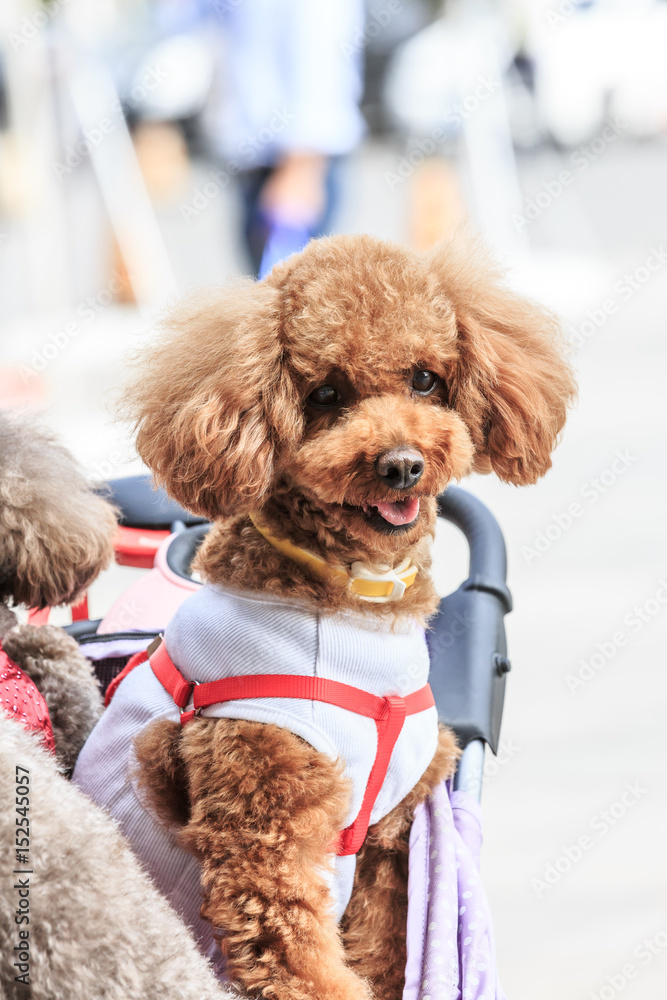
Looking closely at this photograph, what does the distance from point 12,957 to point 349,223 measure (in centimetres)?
495

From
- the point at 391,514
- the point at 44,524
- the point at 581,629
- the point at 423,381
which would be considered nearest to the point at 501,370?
the point at 423,381

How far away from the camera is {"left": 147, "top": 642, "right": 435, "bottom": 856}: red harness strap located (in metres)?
0.84

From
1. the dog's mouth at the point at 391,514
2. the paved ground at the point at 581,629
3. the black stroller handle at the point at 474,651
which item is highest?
the dog's mouth at the point at 391,514

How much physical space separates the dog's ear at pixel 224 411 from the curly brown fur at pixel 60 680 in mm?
273

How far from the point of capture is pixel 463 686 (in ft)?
3.64

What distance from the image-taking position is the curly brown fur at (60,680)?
1023mm

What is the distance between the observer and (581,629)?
8.05ft

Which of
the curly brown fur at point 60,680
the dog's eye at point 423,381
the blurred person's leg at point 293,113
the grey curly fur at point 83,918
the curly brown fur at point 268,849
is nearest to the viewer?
the grey curly fur at point 83,918

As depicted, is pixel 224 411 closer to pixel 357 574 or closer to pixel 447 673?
pixel 357 574

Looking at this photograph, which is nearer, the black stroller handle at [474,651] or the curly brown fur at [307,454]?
the curly brown fur at [307,454]

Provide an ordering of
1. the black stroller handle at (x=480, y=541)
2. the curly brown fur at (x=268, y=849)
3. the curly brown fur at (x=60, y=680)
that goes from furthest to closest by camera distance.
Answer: the black stroller handle at (x=480, y=541) < the curly brown fur at (x=60, y=680) < the curly brown fur at (x=268, y=849)

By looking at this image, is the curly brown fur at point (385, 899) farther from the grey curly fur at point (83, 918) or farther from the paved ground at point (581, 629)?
the paved ground at point (581, 629)

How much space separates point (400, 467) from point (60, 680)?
469mm

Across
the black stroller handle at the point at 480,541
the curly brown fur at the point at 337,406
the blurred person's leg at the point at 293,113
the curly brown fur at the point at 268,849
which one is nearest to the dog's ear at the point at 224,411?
the curly brown fur at the point at 337,406
